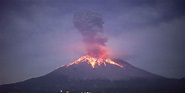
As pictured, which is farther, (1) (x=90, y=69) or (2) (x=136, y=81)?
(1) (x=90, y=69)

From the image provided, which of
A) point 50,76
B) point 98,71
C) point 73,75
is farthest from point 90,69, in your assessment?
point 50,76

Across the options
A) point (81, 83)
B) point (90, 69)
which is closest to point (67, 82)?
point (81, 83)

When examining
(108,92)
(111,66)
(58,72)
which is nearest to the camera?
(108,92)

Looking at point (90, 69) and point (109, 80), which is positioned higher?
point (90, 69)

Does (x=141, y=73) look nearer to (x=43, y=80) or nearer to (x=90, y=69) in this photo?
(x=90, y=69)

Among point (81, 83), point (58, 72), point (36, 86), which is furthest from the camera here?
point (58, 72)

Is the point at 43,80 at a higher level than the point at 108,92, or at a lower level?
higher

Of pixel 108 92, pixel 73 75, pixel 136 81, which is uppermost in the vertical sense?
pixel 73 75

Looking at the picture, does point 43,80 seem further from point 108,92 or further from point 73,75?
point 108,92

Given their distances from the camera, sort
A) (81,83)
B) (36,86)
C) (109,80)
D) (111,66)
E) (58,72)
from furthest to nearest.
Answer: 1. (111,66)
2. (58,72)
3. (109,80)
4. (81,83)
5. (36,86)
